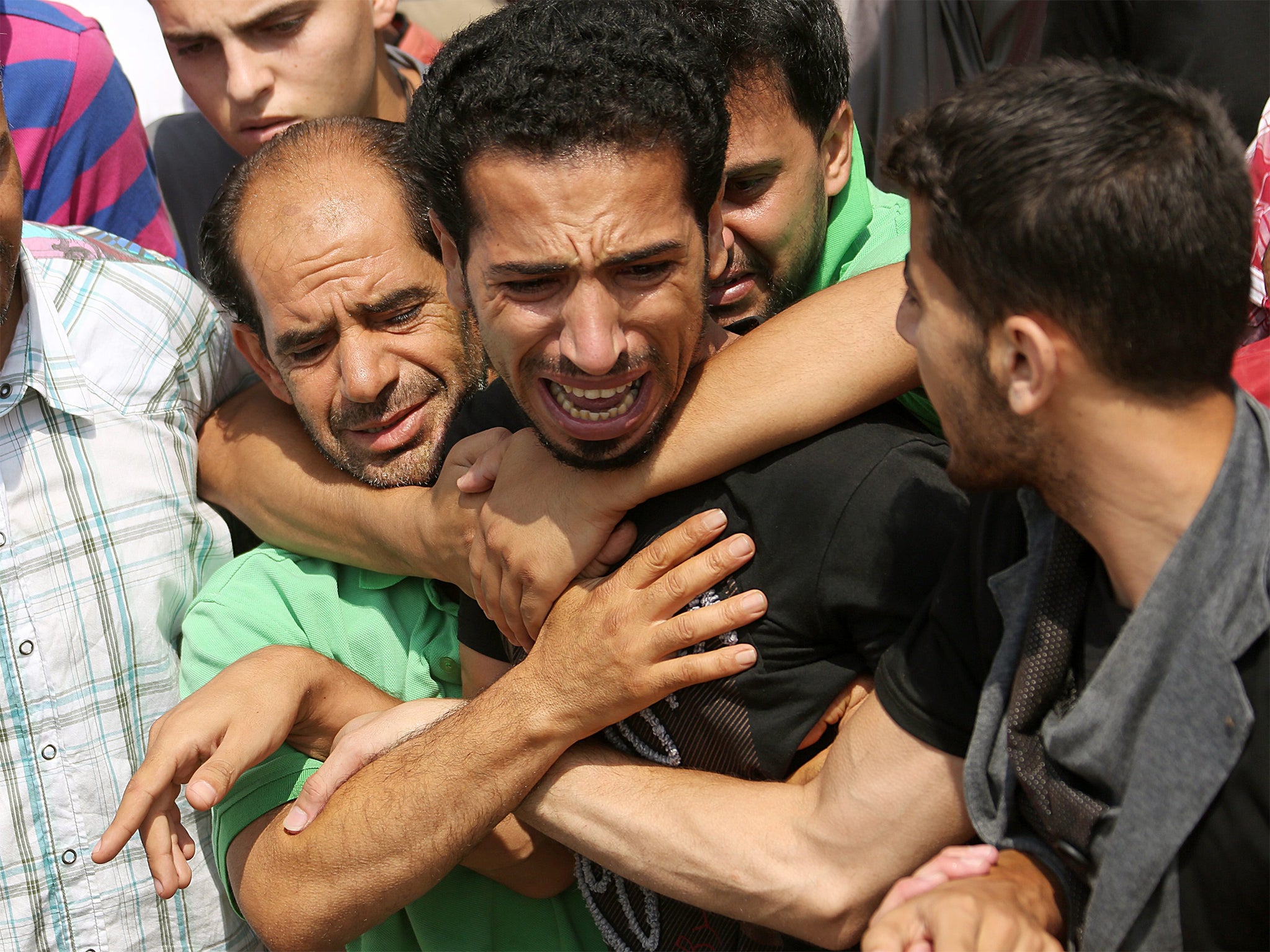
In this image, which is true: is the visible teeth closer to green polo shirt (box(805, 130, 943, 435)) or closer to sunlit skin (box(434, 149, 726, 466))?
sunlit skin (box(434, 149, 726, 466))

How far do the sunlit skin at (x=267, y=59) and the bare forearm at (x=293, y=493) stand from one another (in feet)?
2.93

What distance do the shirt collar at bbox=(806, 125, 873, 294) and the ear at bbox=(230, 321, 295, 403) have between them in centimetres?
144

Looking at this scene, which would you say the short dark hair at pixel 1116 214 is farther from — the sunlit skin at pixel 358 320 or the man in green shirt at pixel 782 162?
the sunlit skin at pixel 358 320

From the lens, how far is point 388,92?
12.5 ft

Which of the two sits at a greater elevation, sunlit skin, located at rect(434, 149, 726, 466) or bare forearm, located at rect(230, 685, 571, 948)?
sunlit skin, located at rect(434, 149, 726, 466)

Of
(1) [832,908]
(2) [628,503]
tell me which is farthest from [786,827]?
(2) [628,503]

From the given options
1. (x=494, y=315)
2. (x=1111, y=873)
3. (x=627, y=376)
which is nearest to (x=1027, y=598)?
(x=1111, y=873)

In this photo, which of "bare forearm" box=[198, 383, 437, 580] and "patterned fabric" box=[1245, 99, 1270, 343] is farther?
"bare forearm" box=[198, 383, 437, 580]

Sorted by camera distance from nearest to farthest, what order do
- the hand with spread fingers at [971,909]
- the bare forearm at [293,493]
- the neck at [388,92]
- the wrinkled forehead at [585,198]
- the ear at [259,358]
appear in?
the hand with spread fingers at [971,909] < the wrinkled forehead at [585,198] < the bare forearm at [293,493] < the ear at [259,358] < the neck at [388,92]

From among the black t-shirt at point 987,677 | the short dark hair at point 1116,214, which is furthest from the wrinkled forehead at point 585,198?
the black t-shirt at point 987,677

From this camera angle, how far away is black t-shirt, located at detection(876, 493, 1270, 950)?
1.43 meters

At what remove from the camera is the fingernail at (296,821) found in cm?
234

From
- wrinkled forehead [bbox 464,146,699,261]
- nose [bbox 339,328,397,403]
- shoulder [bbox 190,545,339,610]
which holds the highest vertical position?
wrinkled forehead [bbox 464,146,699,261]

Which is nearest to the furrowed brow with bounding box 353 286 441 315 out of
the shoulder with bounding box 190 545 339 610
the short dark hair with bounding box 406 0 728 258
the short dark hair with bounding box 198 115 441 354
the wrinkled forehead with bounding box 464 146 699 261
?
A: the short dark hair with bounding box 198 115 441 354
